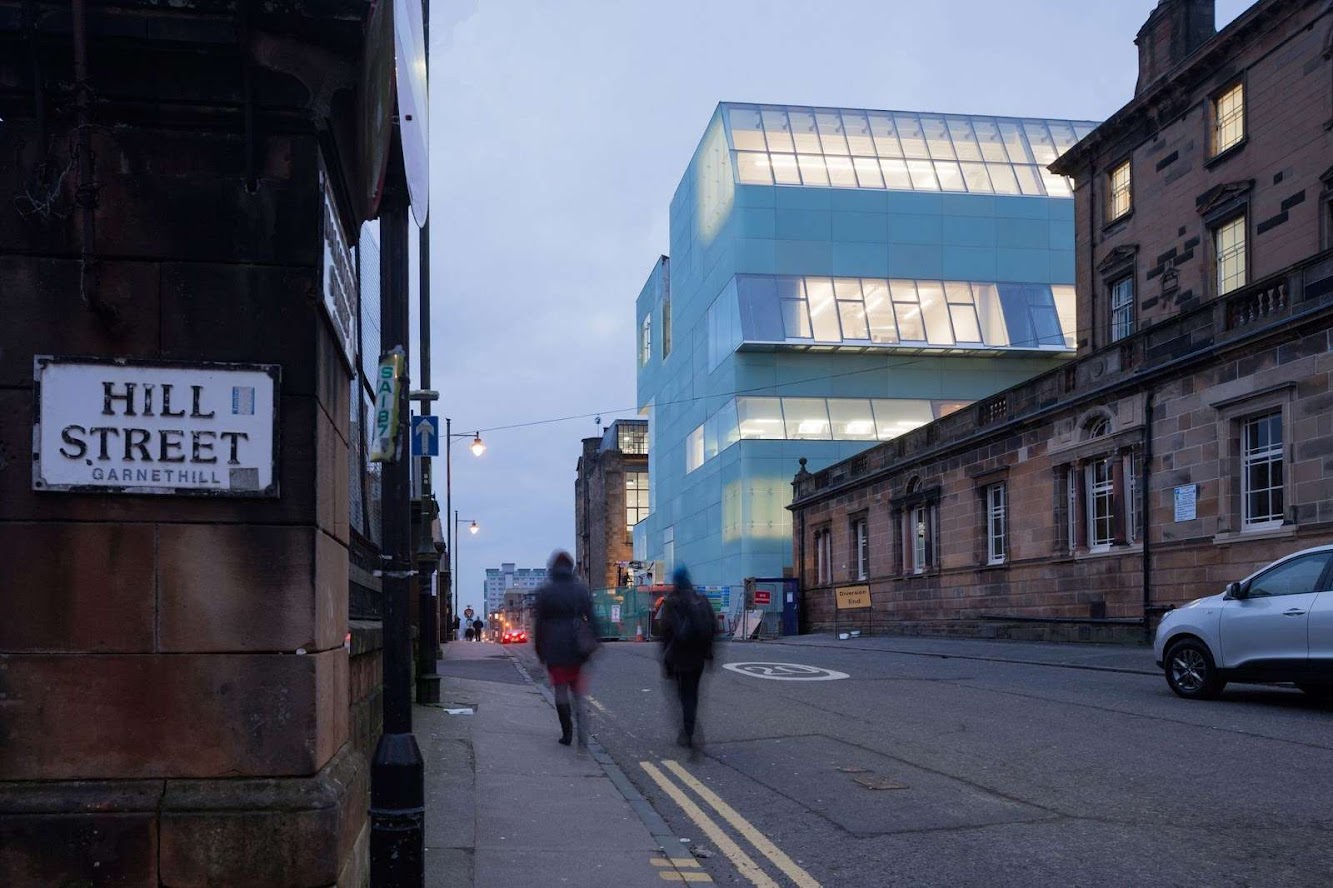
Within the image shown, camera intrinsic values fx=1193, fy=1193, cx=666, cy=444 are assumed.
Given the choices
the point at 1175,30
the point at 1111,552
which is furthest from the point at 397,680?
the point at 1175,30

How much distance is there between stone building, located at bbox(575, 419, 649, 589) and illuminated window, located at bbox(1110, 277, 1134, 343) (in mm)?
67392

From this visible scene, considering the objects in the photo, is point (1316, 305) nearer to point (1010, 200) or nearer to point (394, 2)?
point (394, 2)

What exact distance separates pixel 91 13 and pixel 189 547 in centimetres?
197

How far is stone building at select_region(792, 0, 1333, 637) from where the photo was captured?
2109 cm

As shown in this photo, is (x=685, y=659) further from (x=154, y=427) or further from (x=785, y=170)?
(x=785, y=170)

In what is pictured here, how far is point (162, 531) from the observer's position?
440cm

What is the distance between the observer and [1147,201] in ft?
98.8

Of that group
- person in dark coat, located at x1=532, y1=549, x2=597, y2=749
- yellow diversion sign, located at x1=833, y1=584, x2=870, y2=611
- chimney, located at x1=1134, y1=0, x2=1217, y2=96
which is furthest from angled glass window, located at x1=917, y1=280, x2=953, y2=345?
person in dark coat, located at x1=532, y1=549, x2=597, y2=749

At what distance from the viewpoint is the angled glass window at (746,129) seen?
165 feet

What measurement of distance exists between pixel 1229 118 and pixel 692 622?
884 inches

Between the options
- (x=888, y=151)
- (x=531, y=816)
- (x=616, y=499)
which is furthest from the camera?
(x=616, y=499)

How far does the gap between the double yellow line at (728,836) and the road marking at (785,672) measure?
847cm

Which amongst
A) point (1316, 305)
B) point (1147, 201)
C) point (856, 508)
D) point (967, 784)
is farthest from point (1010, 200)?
point (967, 784)

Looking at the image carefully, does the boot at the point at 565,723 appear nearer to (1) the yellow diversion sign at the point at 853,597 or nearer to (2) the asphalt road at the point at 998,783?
(2) the asphalt road at the point at 998,783
